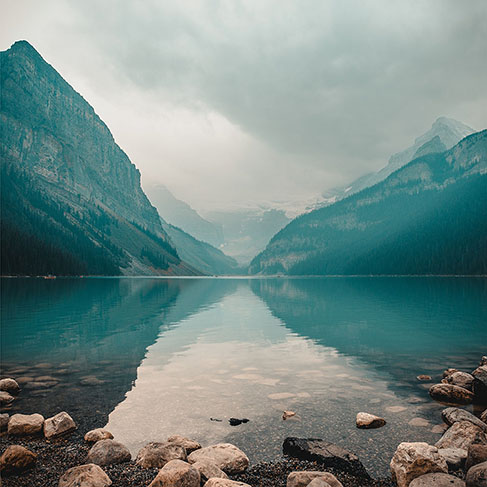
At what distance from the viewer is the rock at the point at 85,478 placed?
931 centimetres

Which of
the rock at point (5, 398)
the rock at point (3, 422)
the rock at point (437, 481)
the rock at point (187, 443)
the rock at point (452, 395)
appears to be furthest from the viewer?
the rock at point (452, 395)

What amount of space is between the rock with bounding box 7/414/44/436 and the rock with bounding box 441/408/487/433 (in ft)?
52.2

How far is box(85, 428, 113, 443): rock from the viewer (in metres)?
12.8

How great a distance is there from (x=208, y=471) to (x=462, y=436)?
8.70 meters

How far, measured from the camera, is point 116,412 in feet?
52.5

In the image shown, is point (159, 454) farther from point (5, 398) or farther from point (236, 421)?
point (5, 398)

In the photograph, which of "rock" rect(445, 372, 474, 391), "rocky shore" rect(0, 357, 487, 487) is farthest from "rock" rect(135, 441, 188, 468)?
"rock" rect(445, 372, 474, 391)

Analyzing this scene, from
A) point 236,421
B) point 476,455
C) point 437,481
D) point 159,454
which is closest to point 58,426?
point 159,454

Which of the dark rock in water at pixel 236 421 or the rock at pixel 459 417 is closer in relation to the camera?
the rock at pixel 459 417

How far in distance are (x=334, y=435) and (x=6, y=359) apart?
2437cm

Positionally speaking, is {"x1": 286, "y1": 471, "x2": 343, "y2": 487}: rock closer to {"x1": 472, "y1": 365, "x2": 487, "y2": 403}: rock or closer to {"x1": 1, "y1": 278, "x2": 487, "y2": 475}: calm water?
{"x1": 1, "y1": 278, "x2": 487, "y2": 475}: calm water

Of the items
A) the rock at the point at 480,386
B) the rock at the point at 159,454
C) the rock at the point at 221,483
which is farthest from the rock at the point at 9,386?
the rock at the point at 480,386

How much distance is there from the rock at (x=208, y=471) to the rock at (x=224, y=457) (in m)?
0.25

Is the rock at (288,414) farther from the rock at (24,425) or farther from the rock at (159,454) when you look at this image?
the rock at (24,425)
